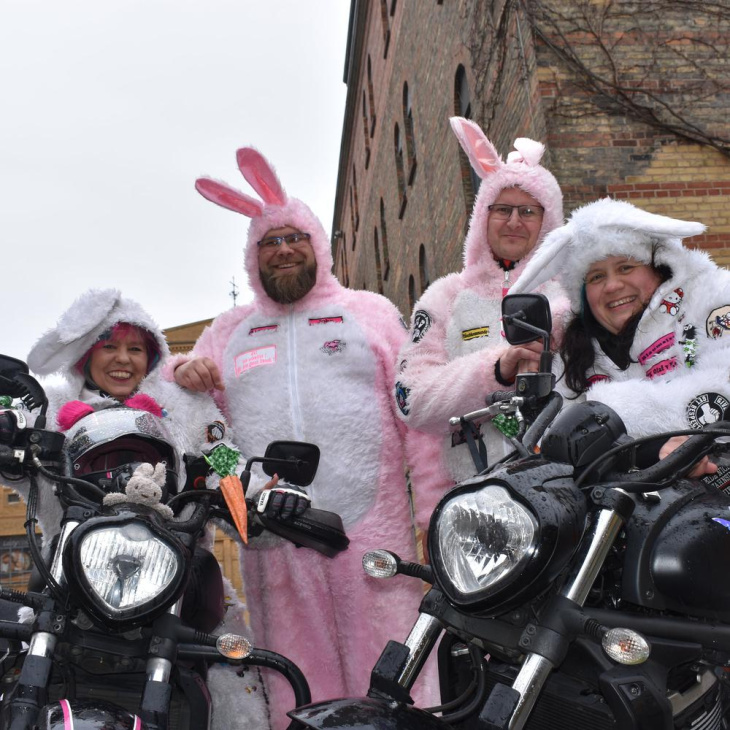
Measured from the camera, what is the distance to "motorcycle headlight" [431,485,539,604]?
1402 millimetres

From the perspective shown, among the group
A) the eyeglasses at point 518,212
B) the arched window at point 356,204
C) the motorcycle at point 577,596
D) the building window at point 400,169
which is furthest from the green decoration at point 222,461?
the arched window at point 356,204

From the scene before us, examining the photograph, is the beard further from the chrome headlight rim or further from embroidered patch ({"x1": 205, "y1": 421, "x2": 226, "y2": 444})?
the chrome headlight rim

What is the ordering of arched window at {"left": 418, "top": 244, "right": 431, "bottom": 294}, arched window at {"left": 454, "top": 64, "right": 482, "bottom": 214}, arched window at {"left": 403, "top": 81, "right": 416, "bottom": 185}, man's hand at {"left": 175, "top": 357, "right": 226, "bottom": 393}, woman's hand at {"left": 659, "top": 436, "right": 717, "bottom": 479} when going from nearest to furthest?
woman's hand at {"left": 659, "top": 436, "right": 717, "bottom": 479} → man's hand at {"left": 175, "top": 357, "right": 226, "bottom": 393} → arched window at {"left": 454, "top": 64, "right": 482, "bottom": 214} → arched window at {"left": 418, "top": 244, "right": 431, "bottom": 294} → arched window at {"left": 403, "top": 81, "right": 416, "bottom": 185}

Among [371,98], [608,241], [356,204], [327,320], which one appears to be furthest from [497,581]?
[356,204]

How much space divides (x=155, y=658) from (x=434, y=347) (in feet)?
5.99

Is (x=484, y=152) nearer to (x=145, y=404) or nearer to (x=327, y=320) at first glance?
(x=327, y=320)

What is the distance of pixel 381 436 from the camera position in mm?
3359

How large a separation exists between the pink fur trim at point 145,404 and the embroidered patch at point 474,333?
125 centimetres

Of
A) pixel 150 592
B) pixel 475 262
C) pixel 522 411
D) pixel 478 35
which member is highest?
pixel 478 35

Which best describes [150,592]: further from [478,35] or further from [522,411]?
[478,35]

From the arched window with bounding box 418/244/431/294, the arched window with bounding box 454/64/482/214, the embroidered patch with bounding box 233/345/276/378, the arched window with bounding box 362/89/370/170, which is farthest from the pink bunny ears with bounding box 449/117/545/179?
the arched window with bounding box 362/89/370/170

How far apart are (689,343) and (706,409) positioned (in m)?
0.30

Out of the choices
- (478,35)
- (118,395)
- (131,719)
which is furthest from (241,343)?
(478,35)

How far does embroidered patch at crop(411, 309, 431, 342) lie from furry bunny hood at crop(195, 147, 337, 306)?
0.54 m
